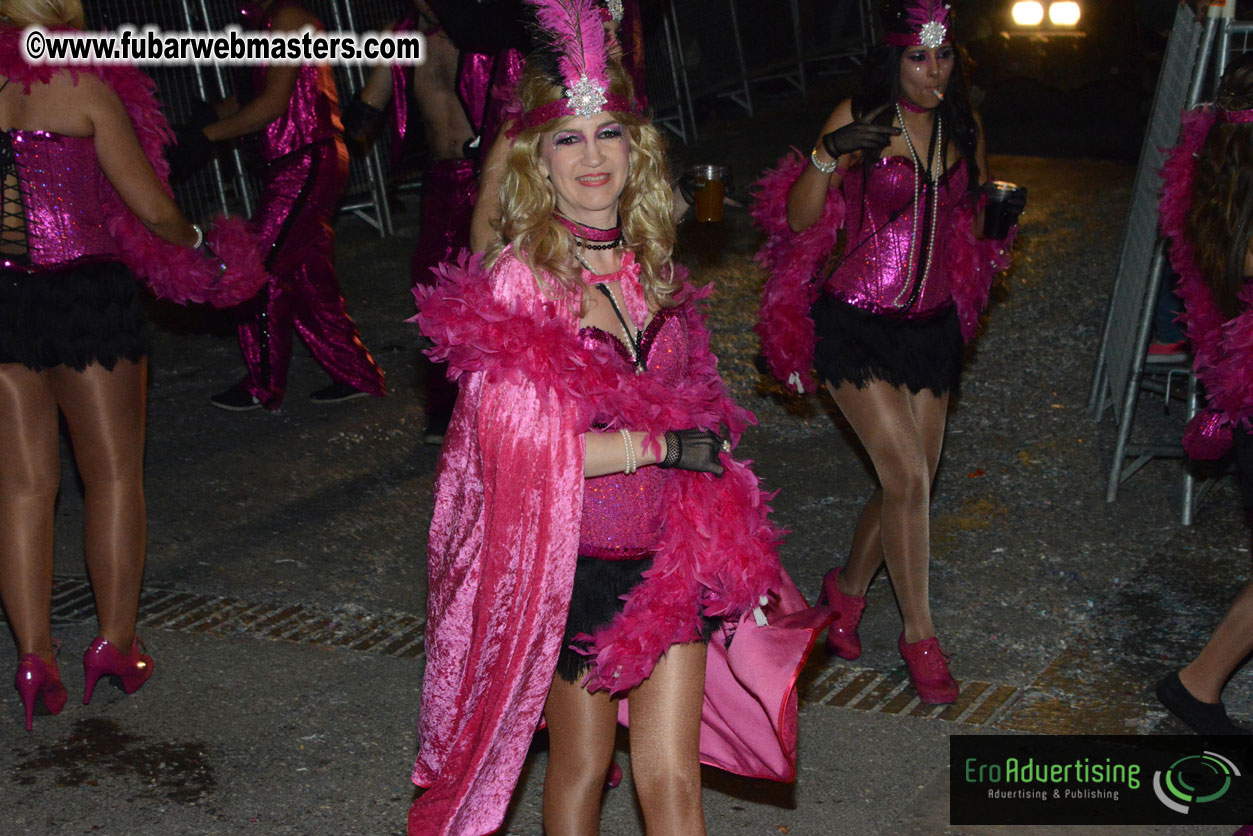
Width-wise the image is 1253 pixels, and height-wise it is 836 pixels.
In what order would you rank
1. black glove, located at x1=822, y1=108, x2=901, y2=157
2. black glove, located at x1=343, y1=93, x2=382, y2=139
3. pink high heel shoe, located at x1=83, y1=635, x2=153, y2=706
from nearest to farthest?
1. black glove, located at x1=822, y1=108, x2=901, y2=157
2. pink high heel shoe, located at x1=83, y1=635, x2=153, y2=706
3. black glove, located at x1=343, y1=93, x2=382, y2=139

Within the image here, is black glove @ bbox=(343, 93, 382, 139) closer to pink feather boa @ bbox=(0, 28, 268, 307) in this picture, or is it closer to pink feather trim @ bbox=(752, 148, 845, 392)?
pink feather boa @ bbox=(0, 28, 268, 307)

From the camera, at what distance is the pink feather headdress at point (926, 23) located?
4.35m

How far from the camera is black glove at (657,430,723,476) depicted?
3.07 metres

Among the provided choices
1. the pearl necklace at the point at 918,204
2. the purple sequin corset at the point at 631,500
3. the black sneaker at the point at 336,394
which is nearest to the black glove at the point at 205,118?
the black sneaker at the point at 336,394

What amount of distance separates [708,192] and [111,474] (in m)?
2.19

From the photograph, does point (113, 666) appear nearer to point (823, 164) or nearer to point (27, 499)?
point (27, 499)

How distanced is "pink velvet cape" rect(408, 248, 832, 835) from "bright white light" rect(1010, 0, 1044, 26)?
1081cm

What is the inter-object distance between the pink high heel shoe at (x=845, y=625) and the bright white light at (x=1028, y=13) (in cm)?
950

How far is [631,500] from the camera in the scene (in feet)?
10.5

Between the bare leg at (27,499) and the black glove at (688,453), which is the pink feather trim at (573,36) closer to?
the black glove at (688,453)

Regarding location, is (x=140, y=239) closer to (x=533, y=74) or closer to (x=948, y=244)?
(x=533, y=74)

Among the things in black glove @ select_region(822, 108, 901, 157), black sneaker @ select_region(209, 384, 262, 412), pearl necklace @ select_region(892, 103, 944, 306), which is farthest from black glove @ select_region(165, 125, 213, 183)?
pearl necklace @ select_region(892, 103, 944, 306)

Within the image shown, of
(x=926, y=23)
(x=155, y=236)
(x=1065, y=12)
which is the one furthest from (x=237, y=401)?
(x=1065, y=12)

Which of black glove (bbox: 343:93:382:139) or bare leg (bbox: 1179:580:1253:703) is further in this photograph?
black glove (bbox: 343:93:382:139)
